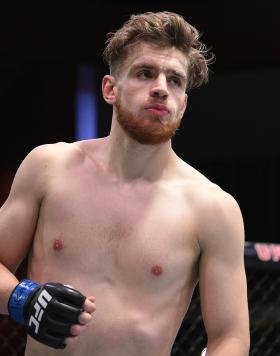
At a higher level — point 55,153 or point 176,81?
point 176,81

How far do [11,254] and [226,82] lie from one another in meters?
5.02

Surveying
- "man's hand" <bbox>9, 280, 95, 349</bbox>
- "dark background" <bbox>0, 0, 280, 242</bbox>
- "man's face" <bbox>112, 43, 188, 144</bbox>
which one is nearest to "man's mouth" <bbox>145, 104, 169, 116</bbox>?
"man's face" <bbox>112, 43, 188, 144</bbox>

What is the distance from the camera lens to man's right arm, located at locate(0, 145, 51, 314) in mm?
2471

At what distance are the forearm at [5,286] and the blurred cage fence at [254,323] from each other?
0.90 meters

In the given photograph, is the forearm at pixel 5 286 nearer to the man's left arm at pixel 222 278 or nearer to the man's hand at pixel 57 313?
the man's hand at pixel 57 313

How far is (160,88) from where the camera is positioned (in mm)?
2402

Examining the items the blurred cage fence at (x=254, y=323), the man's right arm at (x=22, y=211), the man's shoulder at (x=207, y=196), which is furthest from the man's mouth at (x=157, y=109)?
the blurred cage fence at (x=254, y=323)

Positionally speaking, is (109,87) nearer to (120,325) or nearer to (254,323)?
(120,325)

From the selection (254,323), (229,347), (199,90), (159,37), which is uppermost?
(159,37)

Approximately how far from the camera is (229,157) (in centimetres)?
739

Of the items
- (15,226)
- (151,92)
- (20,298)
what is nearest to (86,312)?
(20,298)

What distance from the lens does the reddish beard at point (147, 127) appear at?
7.95 ft

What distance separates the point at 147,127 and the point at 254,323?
1.45 m

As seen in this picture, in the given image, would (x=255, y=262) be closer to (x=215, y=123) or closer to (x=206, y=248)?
(x=206, y=248)
